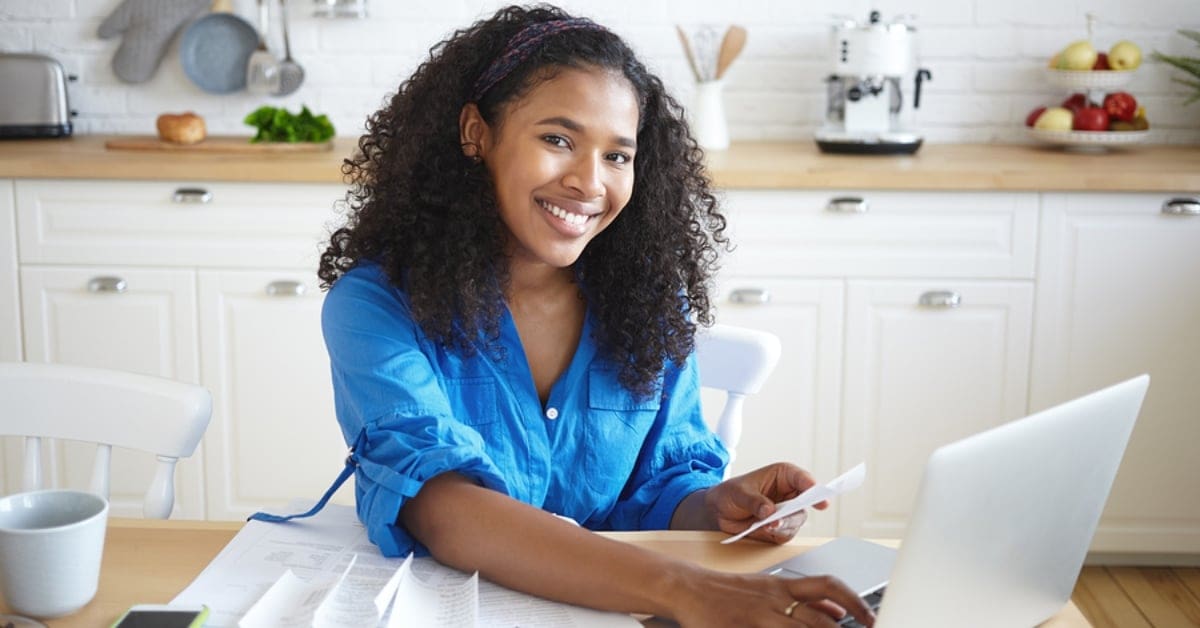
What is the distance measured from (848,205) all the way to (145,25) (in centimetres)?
187

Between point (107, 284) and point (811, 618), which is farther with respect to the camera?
point (107, 284)

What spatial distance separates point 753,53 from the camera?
3.43 meters

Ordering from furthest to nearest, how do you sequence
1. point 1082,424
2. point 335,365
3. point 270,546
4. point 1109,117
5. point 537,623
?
point 1109,117 → point 335,365 → point 270,546 → point 537,623 → point 1082,424

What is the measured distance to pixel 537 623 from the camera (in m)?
1.11

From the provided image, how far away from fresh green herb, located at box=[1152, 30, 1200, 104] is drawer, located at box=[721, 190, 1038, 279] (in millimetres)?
739

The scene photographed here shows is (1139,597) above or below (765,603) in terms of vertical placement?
below

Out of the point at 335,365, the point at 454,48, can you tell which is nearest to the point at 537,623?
the point at 335,365

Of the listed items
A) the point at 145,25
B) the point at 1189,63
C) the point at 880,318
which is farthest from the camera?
the point at 145,25

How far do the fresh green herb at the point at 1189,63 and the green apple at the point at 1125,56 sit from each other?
11 centimetres

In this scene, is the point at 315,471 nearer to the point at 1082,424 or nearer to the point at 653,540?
the point at 653,540

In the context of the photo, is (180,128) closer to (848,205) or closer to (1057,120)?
(848,205)

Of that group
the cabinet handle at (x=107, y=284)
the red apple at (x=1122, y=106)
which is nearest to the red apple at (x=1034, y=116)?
the red apple at (x=1122, y=106)

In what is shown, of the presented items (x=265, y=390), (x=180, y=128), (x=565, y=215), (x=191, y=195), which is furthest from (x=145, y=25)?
(x=565, y=215)

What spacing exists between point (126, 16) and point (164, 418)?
7.33ft
